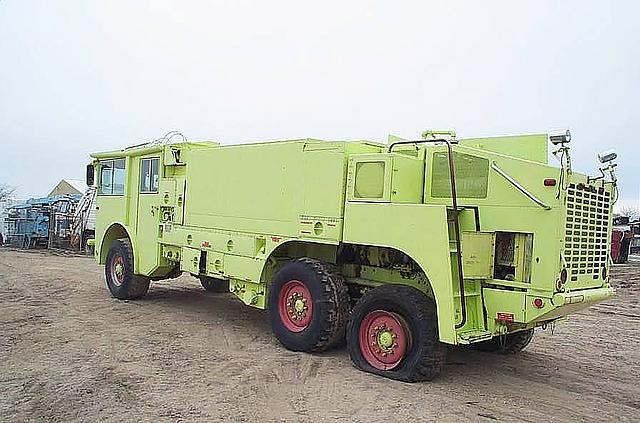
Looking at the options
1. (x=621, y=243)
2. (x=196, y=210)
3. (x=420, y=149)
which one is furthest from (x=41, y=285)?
(x=621, y=243)

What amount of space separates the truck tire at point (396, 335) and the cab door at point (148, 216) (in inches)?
184

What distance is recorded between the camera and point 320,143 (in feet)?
25.4

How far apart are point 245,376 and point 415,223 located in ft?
7.75

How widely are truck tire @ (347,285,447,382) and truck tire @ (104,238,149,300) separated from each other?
17.6 feet

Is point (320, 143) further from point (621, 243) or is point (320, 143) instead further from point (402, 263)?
point (621, 243)

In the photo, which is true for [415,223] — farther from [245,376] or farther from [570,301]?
[245,376]

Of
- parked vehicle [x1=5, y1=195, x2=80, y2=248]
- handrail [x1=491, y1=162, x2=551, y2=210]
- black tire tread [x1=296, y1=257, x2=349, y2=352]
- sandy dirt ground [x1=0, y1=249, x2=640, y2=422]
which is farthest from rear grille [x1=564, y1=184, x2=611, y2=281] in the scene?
parked vehicle [x1=5, y1=195, x2=80, y2=248]

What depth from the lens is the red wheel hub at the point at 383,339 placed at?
21.7ft

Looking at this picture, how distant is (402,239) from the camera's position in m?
6.69

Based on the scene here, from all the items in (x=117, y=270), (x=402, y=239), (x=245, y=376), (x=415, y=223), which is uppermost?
(x=415, y=223)

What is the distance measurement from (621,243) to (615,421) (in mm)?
20940

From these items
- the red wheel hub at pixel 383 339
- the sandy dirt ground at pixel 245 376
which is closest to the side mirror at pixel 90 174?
the sandy dirt ground at pixel 245 376

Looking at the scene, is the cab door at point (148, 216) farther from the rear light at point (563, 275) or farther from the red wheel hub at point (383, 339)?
the rear light at point (563, 275)

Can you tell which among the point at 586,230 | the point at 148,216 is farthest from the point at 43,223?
the point at 586,230
